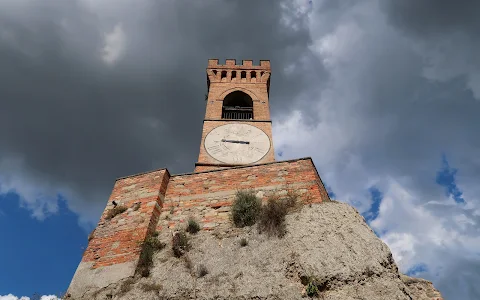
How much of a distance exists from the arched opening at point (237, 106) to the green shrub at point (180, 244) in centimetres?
1009

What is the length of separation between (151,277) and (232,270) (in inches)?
60.9

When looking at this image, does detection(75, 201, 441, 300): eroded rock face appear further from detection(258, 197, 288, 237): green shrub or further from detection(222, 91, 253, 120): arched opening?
detection(222, 91, 253, 120): arched opening

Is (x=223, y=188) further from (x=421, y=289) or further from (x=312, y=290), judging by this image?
(x=421, y=289)

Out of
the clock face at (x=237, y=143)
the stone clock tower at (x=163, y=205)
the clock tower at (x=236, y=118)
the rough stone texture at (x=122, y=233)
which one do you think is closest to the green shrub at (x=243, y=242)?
the stone clock tower at (x=163, y=205)

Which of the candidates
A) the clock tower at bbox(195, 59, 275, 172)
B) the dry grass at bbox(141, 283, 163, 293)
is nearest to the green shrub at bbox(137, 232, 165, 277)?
the dry grass at bbox(141, 283, 163, 293)

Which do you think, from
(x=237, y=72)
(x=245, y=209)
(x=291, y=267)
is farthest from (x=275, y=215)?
(x=237, y=72)

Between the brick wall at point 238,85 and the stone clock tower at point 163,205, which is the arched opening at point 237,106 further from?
the stone clock tower at point 163,205

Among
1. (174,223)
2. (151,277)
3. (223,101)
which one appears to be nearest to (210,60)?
(223,101)

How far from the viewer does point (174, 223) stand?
7887 mm

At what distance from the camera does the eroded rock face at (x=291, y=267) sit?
5570 mm

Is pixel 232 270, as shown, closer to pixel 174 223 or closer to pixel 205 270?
pixel 205 270

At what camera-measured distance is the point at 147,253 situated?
700 centimetres

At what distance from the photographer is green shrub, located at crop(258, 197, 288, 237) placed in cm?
689

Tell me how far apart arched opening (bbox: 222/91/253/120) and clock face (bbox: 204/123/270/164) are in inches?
73.9
